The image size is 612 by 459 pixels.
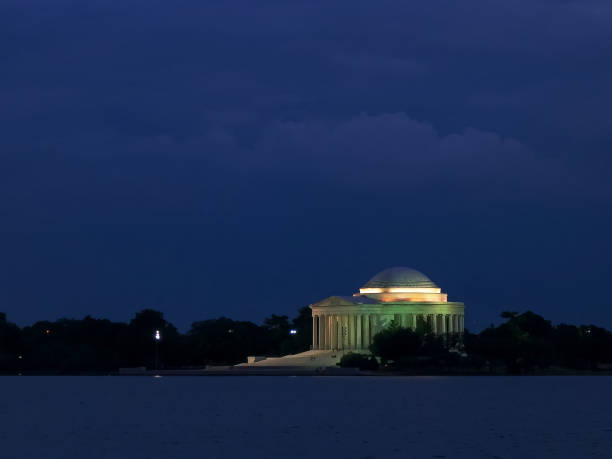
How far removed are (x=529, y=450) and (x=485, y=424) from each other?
62.3 feet

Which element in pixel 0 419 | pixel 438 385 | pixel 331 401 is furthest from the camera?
pixel 438 385

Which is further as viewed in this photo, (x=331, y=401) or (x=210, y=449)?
(x=331, y=401)

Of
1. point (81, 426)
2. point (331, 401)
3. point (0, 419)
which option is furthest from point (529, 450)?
point (331, 401)

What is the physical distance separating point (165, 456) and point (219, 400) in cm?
5778

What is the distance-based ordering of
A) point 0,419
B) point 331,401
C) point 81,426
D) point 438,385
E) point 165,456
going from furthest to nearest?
1. point 438,385
2. point 331,401
3. point 0,419
4. point 81,426
5. point 165,456

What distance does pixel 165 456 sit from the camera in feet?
237

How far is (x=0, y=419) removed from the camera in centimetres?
10181

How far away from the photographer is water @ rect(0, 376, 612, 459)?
7556 cm

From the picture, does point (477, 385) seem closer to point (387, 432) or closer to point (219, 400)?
point (219, 400)

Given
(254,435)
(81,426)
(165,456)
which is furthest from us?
(81,426)

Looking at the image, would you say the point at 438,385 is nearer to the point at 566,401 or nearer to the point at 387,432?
the point at 566,401

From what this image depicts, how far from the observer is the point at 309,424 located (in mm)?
94562

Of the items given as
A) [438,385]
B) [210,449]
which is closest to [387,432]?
[210,449]

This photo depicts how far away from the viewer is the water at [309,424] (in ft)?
248
